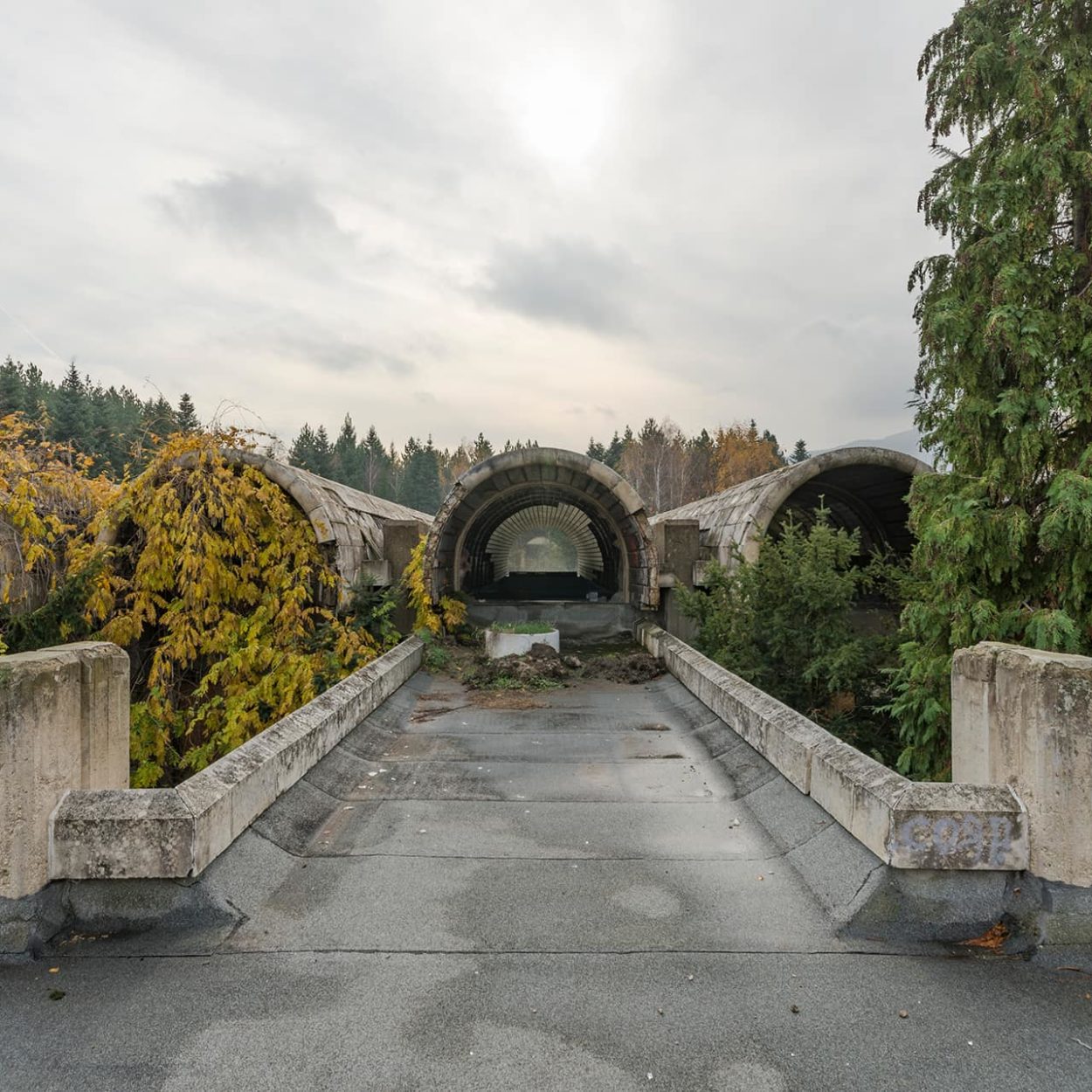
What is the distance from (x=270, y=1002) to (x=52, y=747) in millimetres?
1492

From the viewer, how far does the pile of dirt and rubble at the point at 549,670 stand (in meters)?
8.91

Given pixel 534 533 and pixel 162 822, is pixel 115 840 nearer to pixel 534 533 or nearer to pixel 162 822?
pixel 162 822

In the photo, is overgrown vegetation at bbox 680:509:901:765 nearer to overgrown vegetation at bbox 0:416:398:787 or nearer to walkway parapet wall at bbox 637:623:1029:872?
walkway parapet wall at bbox 637:623:1029:872

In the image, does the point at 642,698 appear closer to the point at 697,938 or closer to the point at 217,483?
the point at 697,938

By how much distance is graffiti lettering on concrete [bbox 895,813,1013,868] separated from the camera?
299 cm

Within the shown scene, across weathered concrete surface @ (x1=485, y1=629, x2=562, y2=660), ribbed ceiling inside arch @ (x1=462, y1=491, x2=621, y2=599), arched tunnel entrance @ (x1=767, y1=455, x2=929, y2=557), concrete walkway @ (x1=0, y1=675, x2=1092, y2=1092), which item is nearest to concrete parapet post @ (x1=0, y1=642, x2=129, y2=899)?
concrete walkway @ (x1=0, y1=675, x2=1092, y2=1092)

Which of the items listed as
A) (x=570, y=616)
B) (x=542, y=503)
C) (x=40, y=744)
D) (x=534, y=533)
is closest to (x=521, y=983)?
(x=40, y=744)

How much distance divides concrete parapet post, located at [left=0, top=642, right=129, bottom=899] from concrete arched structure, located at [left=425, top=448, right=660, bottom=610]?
7.44 m

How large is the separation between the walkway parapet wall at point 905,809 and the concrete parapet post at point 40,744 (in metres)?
3.82

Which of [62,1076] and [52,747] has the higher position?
[52,747]

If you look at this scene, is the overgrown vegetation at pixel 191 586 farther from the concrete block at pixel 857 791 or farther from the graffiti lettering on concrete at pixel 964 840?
the graffiti lettering on concrete at pixel 964 840

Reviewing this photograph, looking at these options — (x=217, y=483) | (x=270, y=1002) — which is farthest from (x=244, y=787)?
(x=217, y=483)

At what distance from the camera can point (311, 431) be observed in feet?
254

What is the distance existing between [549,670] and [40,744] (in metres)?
6.74
